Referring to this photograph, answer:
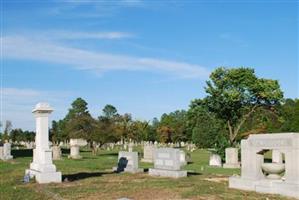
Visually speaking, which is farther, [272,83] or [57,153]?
[272,83]

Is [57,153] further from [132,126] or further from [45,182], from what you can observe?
[132,126]

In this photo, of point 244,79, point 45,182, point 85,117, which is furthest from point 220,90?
point 45,182

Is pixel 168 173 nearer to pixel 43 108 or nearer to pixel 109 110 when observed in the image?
pixel 43 108

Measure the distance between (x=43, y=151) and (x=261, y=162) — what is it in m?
9.21

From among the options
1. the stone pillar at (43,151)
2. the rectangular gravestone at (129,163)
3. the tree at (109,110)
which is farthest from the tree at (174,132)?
the stone pillar at (43,151)

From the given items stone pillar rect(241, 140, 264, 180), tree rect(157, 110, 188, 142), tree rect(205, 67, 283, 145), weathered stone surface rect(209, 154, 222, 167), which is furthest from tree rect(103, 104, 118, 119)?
stone pillar rect(241, 140, 264, 180)

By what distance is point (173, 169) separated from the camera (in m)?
20.7

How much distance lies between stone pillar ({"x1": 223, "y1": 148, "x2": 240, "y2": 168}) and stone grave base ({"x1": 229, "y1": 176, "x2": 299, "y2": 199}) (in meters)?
12.2

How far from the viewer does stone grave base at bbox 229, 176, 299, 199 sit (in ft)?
45.2

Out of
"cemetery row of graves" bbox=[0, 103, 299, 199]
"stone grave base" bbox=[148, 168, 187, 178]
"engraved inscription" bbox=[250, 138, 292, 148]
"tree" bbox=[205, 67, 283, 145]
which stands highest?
"tree" bbox=[205, 67, 283, 145]

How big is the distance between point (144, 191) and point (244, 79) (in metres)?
30.4

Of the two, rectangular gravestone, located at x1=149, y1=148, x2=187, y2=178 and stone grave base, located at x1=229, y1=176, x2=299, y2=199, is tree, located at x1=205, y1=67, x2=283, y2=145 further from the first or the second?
stone grave base, located at x1=229, y1=176, x2=299, y2=199

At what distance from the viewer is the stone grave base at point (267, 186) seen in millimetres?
13781

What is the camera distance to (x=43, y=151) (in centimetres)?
1917
